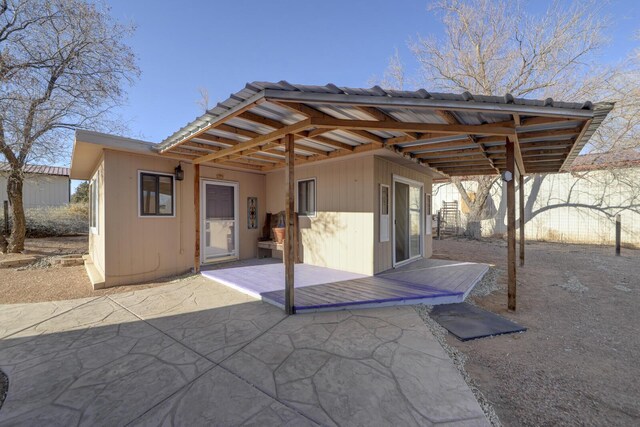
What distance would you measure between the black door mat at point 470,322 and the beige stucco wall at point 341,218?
170 centimetres

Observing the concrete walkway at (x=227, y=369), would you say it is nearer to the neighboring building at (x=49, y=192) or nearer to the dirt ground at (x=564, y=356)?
the dirt ground at (x=564, y=356)

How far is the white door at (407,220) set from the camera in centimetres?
593

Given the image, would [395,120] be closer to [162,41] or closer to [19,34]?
[162,41]

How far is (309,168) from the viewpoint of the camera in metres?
6.05

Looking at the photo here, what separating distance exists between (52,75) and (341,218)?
349 inches

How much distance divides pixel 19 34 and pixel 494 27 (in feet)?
50.8

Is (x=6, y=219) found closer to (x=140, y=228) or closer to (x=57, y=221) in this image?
(x=57, y=221)

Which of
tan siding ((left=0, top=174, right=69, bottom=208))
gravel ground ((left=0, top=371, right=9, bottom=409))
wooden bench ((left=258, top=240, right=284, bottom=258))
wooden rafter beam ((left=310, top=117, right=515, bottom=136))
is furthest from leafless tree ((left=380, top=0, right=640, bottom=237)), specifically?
tan siding ((left=0, top=174, right=69, bottom=208))

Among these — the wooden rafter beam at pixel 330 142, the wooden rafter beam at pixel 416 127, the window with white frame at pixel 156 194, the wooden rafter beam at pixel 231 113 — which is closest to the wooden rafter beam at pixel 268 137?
the wooden rafter beam at pixel 416 127

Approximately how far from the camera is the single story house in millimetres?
2848

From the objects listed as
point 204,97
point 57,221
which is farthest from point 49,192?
point 204,97

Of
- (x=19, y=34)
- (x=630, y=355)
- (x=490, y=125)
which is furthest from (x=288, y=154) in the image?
(x=19, y=34)

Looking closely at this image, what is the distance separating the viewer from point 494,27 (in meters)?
10.8

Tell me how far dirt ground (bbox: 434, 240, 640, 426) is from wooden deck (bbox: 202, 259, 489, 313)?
1.94 ft
